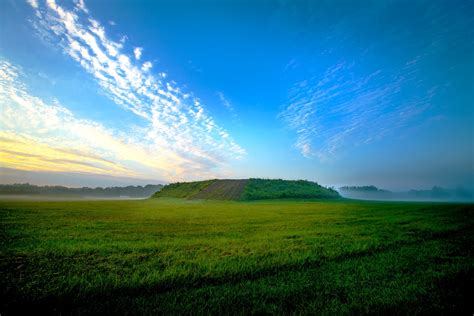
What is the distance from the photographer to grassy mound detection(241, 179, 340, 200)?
78.7 m

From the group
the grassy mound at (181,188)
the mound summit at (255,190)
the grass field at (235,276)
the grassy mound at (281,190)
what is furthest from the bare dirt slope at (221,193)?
the grass field at (235,276)

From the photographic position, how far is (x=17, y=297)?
5.48 m

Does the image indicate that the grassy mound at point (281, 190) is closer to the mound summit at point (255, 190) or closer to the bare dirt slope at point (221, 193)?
the mound summit at point (255, 190)

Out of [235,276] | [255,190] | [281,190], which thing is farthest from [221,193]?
[235,276]

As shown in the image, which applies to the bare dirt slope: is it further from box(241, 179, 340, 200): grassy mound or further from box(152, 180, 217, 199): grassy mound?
box(152, 180, 217, 199): grassy mound

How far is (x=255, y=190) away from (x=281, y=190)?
12.1 m

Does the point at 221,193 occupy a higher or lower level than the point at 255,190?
lower

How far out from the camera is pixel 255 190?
82562 mm

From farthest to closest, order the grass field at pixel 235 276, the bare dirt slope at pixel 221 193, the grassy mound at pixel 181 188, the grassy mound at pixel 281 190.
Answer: the grassy mound at pixel 181 188 → the grassy mound at pixel 281 190 → the bare dirt slope at pixel 221 193 → the grass field at pixel 235 276

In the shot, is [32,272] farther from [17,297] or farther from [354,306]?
[354,306]

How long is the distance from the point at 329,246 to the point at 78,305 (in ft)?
34.4

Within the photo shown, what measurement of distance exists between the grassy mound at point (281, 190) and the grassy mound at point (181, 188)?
2406 cm

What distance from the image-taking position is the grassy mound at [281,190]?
78.7 metres

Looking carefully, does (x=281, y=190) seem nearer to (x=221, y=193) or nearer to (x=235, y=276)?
(x=221, y=193)
